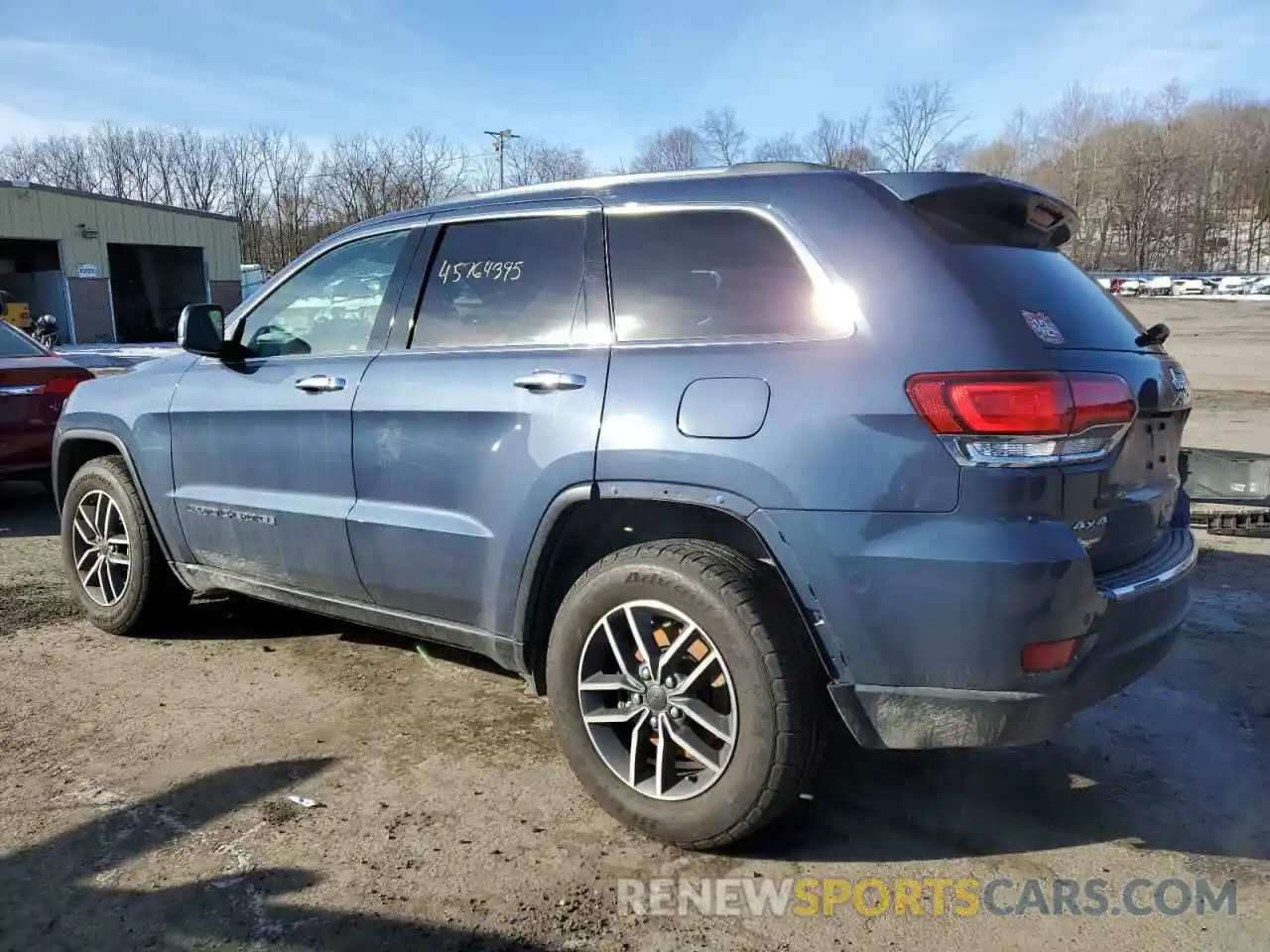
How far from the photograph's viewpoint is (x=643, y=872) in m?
2.63

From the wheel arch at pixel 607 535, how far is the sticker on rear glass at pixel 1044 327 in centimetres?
85

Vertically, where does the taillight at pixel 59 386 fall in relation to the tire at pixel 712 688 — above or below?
above

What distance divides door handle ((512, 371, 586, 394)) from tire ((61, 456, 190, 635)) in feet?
7.93

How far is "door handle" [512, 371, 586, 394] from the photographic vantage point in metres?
2.86

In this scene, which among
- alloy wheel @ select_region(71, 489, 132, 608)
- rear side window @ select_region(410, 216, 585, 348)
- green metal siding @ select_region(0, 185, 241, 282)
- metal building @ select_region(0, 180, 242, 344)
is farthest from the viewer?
metal building @ select_region(0, 180, 242, 344)

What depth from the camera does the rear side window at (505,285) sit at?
3.09 meters

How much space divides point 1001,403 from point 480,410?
1.58 m

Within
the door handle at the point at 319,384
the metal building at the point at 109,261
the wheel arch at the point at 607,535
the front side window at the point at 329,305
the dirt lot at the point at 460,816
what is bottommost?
the dirt lot at the point at 460,816

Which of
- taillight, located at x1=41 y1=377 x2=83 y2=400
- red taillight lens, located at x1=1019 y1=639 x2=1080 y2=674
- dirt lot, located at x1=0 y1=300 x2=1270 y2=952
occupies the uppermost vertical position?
taillight, located at x1=41 y1=377 x2=83 y2=400

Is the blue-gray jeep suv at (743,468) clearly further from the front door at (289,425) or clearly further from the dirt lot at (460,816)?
the dirt lot at (460,816)

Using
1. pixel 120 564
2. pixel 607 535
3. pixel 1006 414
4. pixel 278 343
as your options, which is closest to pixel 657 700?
pixel 607 535

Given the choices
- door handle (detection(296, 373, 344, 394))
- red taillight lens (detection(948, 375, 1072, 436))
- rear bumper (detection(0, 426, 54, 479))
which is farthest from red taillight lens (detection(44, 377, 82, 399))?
red taillight lens (detection(948, 375, 1072, 436))

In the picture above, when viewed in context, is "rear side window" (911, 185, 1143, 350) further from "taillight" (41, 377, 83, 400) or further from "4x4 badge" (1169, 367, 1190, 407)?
"taillight" (41, 377, 83, 400)

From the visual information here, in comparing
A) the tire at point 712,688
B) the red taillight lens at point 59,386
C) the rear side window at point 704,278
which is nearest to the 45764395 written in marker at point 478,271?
the rear side window at point 704,278
